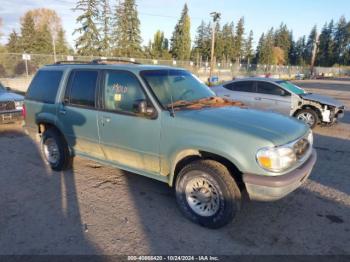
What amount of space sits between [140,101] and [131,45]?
1851 inches

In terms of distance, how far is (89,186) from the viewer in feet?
15.6

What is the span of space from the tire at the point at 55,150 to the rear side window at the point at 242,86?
21.1 feet

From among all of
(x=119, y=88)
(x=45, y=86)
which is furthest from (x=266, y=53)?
(x=119, y=88)

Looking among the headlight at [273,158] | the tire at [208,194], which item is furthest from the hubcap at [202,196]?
A: the headlight at [273,158]

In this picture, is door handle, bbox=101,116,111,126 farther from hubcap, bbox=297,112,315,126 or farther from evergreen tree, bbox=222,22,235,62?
evergreen tree, bbox=222,22,235,62

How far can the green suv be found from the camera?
3186mm

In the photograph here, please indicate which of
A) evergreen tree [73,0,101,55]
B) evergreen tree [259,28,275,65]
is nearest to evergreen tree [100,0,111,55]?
evergreen tree [73,0,101,55]

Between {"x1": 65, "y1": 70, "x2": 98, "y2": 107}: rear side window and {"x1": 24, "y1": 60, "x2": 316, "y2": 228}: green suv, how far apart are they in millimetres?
16

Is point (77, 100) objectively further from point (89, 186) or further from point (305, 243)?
point (305, 243)

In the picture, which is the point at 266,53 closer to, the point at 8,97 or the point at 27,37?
the point at 27,37

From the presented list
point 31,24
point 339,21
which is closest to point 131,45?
point 31,24

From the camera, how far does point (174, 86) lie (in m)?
4.25

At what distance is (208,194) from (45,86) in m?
3.77

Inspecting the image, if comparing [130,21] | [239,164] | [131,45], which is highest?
Result: [130,21]
